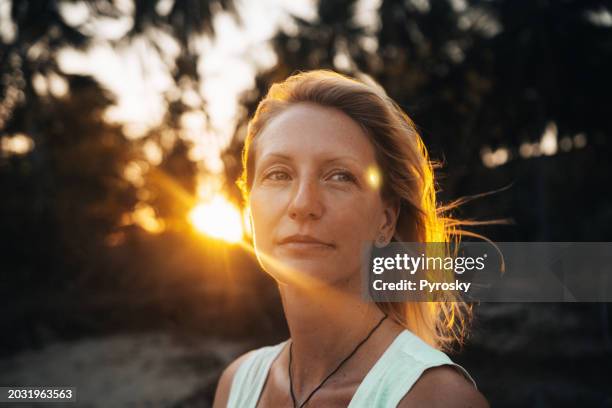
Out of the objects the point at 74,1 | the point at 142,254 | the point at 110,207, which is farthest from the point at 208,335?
the point at 74,1

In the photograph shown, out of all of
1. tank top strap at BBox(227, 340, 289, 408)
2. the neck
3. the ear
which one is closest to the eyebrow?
the ear

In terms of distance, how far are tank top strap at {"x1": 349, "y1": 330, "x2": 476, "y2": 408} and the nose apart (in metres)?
0.48

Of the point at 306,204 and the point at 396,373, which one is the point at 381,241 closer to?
the point at 306,204

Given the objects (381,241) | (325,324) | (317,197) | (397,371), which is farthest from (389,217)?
(397,371)

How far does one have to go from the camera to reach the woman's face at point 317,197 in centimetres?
154

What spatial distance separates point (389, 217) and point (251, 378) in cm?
82

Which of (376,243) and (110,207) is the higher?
(110,207)

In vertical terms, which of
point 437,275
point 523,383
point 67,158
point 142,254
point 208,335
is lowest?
point 523,383

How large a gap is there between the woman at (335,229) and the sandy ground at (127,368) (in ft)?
24.9

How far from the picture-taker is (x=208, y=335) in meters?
12.7

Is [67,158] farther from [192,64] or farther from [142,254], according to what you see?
[192,64]

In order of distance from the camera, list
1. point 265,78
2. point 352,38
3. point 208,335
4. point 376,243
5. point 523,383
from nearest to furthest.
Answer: point 376,243 < point 523,383 < point 265,78 < point 208,335 < point 352,38

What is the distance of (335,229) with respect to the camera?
60.6 inches

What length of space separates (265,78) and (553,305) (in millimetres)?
8363
